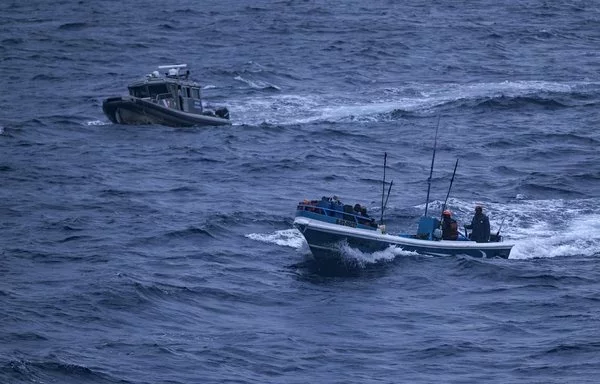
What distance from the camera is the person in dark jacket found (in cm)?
3456

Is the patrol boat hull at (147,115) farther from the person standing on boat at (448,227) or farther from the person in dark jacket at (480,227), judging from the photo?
the person in dark jacket at (480,227)

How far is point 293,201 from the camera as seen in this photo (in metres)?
40.4

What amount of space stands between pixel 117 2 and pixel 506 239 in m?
56.7

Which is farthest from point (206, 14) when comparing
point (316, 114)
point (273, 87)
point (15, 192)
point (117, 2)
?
point (15, 192)

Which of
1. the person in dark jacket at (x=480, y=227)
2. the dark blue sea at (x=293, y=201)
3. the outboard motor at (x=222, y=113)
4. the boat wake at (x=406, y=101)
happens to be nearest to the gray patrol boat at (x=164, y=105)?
the outboard motor at (x=222, y=113)

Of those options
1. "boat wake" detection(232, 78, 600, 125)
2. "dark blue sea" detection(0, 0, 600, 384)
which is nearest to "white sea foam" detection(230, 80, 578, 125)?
"boat wake" detection(232, 78, 600, 125)

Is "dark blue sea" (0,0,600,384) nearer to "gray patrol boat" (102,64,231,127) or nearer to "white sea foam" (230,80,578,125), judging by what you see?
"white sea foam" (230,80,578,125)

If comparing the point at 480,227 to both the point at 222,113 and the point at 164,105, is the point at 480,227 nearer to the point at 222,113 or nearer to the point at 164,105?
the point at 222,113

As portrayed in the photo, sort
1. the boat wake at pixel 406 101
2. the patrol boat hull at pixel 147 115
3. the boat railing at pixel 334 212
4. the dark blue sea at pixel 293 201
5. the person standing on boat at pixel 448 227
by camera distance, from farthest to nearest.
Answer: the boat wake at pixel 406 101, the patrol boat hull at pixel 147 115, the person standing on boat at pixel 448 227, the boat railing at pixel 334 212, the dark blue sea at pixel 293 201

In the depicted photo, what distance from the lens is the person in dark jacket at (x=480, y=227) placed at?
3456cm

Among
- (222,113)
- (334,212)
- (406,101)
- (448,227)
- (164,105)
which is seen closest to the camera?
(334,212)

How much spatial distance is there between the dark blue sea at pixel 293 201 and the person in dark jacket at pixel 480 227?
2.68ft

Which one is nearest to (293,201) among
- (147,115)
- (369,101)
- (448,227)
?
(448,227)

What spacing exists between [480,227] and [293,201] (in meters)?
7.50
